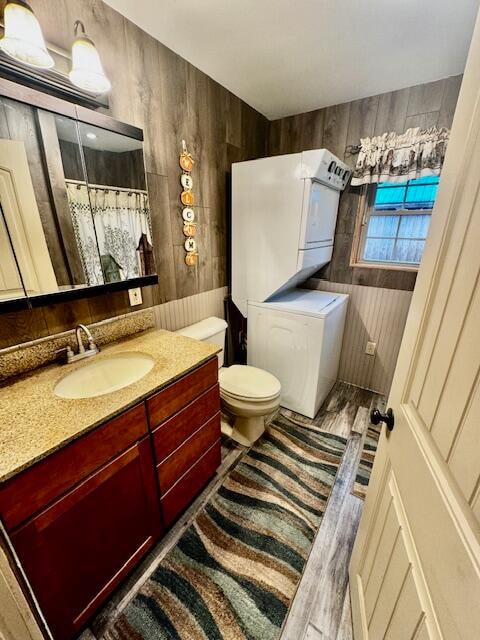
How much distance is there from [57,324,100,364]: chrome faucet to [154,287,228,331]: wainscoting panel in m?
0.49

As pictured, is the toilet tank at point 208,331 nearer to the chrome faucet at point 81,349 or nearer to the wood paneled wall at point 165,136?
the wood paneled wall at point 165,136

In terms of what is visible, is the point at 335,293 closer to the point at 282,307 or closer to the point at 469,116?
the point at 282,307

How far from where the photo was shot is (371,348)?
2.36 meters

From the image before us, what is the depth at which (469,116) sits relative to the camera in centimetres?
56

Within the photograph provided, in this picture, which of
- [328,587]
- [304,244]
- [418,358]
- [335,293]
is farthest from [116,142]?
[328,587]

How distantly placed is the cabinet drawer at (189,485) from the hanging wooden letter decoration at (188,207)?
1234mm

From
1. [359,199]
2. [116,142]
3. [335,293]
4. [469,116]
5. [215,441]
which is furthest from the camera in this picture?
[335,293]

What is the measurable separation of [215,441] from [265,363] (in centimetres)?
90

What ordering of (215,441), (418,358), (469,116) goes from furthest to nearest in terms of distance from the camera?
(215,441), (418,358), (469,116)

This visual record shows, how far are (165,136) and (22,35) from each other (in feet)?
2.50

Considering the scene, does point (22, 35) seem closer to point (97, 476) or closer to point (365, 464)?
point (97, 476)

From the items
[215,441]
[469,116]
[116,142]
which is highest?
[116,142]

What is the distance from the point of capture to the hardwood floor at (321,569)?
1.02 meters

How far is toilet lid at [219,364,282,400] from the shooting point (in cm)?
173
